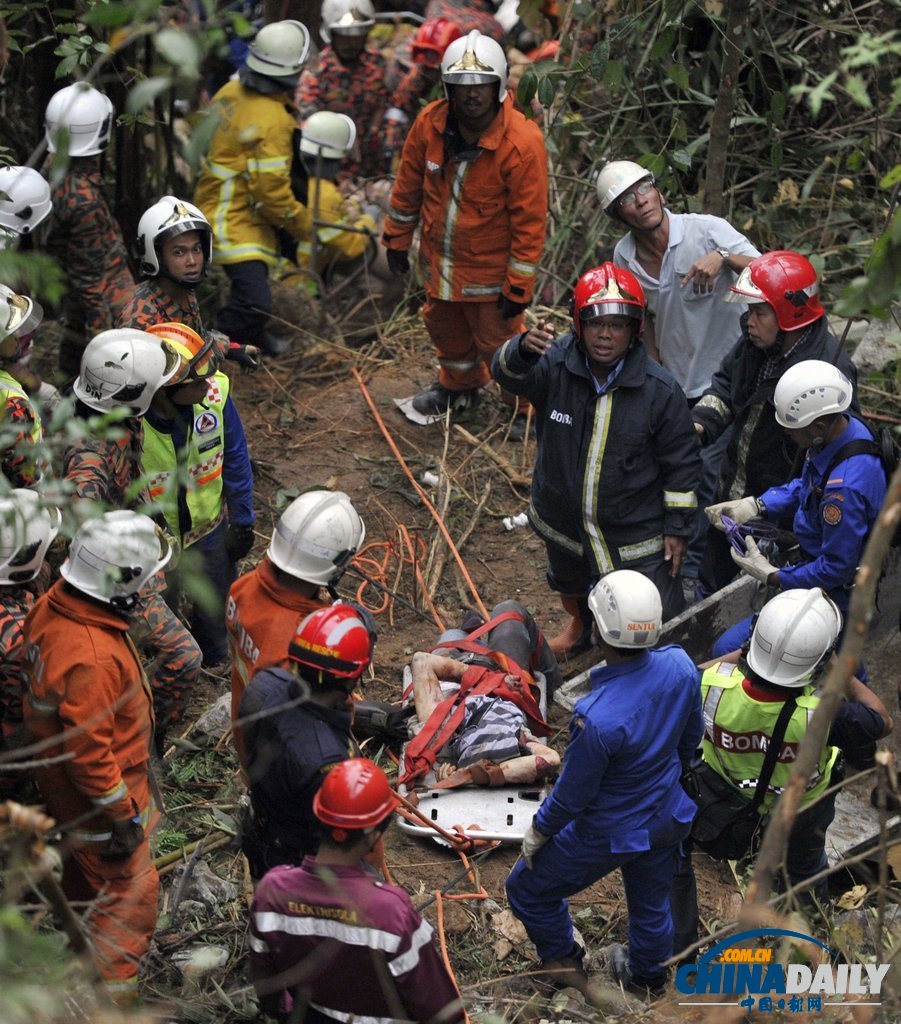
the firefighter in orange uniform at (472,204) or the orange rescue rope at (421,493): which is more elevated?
the firefighter in orange uniform at (472,204)

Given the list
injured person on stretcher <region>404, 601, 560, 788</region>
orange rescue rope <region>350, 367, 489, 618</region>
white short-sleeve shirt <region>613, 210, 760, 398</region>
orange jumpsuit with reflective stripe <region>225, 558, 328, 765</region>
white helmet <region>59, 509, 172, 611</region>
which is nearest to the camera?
white helmet <region>59, 509, 172, 611</region>

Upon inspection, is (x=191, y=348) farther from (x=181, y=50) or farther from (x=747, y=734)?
(x=181, y=50)

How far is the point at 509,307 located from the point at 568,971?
3721 millimetres

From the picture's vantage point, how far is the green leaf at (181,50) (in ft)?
6.97

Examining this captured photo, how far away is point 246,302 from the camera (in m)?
7.70

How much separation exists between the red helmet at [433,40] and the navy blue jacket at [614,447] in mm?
4121

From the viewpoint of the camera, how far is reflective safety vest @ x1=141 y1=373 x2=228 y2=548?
4840 mm

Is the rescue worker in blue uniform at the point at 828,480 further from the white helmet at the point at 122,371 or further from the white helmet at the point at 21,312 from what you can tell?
the white helmet at the point at 21,312

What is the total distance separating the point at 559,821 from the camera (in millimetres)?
3881

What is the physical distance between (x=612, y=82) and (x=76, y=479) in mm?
3432

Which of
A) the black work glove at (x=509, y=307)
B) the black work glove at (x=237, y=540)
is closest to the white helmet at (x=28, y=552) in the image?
the black work glove at (x=237, y=540)

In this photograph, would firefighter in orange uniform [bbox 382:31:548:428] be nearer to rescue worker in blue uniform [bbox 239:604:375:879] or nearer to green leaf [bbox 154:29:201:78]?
rescue worker in blue uniform [bbox 239:604:375:879]

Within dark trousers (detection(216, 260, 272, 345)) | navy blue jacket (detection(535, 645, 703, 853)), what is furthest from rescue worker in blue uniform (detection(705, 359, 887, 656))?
dark trousers (detection(216, 260, 272, 345))

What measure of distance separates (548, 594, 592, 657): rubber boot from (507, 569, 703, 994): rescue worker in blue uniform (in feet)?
6.36
